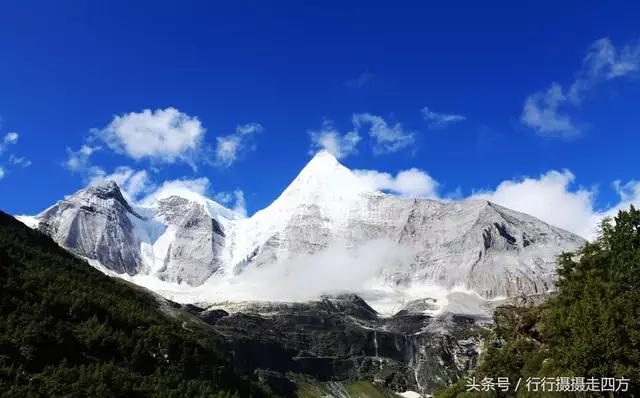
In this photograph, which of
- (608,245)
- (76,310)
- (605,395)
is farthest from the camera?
(76,310)

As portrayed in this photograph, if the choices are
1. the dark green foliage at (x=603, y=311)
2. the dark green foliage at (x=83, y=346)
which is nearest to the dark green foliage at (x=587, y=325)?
the dark green foliage at (x=603, y=311)

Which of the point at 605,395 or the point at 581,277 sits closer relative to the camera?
the point at 605,395

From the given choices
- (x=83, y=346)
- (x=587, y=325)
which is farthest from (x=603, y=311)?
(x=83, y=346)

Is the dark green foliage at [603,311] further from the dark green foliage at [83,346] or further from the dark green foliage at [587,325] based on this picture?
the dark green foliage at [83,346]

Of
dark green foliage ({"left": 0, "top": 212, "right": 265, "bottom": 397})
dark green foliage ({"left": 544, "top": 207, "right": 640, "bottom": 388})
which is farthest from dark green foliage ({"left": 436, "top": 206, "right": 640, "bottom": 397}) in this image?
dark green foliage ({"left": 0, "top": 212, "right": 265, "bottom": 397})

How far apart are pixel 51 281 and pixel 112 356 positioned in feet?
102

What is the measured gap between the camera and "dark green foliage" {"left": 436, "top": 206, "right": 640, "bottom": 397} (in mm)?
86188

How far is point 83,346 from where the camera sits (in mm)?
115188

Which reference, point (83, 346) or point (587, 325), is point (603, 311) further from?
point (83, 346)

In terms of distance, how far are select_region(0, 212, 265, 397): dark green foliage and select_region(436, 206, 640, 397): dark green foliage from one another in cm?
5490

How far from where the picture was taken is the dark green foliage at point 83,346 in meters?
102

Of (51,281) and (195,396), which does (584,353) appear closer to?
(195,396)

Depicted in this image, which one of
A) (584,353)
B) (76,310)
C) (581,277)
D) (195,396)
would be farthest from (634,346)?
(76,310)

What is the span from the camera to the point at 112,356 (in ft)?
387
